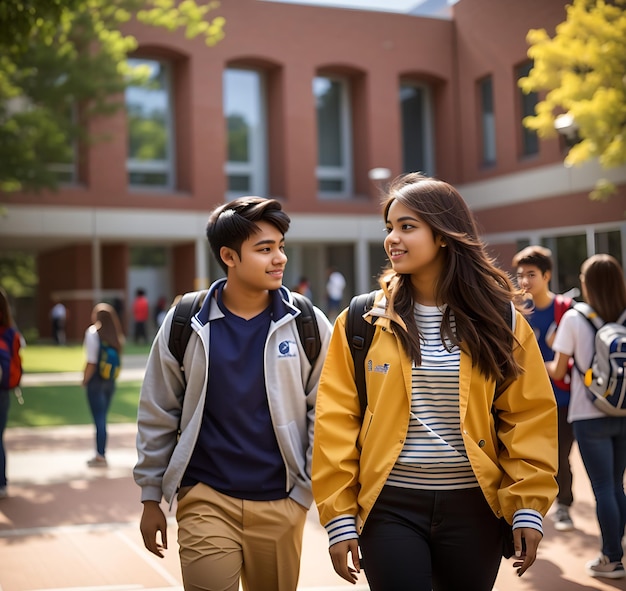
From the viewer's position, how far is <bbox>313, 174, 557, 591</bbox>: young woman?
287 centimetres

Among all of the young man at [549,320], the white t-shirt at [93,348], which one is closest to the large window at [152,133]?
the white t-shirt at [93,348]

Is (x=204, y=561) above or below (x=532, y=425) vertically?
below

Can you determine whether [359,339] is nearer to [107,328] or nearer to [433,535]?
[433,535]

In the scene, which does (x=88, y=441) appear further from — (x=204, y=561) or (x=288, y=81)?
(x=288, y=81)

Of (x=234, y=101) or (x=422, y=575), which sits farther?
(x=234, y=101)

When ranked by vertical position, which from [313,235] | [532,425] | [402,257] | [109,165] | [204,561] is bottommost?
[204,561]

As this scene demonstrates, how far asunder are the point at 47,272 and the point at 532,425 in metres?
37.3

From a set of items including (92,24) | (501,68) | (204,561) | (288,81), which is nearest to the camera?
(204,561)

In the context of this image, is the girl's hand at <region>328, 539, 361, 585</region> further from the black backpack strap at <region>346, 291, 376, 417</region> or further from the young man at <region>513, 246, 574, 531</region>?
the young man at <region>513, 246, 574, 531</region>

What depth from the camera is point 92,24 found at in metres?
19.3

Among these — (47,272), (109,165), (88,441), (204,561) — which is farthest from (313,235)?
(204,561)

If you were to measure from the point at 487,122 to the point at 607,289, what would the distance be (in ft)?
85.3

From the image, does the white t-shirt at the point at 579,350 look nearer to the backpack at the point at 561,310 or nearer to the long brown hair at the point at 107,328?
the backpack at the point at 561,310

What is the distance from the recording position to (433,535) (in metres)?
2.90
